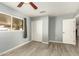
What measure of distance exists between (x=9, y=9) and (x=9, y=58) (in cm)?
370

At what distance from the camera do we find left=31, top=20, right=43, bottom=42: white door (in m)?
7.74

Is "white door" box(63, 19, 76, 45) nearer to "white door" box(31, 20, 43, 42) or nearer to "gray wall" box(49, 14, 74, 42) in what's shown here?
"gray wall" box(49, 14, 74, 42)

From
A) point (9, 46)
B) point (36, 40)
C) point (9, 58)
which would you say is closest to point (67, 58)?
point (9, 58)

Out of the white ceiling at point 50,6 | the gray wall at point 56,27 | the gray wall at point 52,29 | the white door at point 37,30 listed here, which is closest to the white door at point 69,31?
the gray wall at point 56,27

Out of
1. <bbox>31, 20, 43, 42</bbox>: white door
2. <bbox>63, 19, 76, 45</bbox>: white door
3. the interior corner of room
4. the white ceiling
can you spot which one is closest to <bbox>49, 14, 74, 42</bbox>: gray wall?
the interior corner of room

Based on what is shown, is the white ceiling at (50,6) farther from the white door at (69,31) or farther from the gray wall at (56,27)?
the gray wall at (56,27)

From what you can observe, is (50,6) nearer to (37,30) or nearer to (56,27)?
(56,27)

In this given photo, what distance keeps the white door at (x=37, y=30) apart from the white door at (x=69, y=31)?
1.92m

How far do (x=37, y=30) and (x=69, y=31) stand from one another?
103 inches

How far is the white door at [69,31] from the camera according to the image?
665cm

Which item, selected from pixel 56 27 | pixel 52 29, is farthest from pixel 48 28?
pixel 56 27

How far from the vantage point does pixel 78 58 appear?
1331 millimetres

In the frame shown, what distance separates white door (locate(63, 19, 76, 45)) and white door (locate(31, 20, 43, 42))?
6.32 feet

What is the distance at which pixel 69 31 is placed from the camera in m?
6.86
